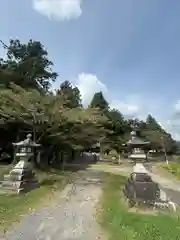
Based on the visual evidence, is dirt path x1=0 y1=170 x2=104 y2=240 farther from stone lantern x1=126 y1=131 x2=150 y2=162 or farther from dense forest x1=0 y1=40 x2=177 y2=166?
dense forest x1=0 y1=40 x2=177 y2=166

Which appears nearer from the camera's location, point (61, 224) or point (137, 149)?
point (61, 224)

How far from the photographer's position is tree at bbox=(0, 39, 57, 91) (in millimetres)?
25656

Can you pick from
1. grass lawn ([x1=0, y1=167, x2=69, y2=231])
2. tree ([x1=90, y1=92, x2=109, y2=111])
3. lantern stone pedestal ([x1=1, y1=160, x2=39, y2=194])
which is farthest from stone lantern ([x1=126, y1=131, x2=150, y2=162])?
tree ([x1=90, y1=92, x2=109, y2=111])

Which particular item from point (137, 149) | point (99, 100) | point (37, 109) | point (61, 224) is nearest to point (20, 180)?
point (61, 224)

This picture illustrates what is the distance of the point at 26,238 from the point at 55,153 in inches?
1002

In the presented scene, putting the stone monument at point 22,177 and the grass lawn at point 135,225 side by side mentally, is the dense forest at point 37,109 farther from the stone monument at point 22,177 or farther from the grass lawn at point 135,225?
the grass lawn at point 135,225

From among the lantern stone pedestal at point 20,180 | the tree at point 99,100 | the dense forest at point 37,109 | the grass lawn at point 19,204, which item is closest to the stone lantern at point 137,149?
the grass lawn at point 19,204

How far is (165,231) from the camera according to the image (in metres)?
6.31

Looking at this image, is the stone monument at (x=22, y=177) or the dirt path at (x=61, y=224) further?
the stone monument at (x=22, y=177)

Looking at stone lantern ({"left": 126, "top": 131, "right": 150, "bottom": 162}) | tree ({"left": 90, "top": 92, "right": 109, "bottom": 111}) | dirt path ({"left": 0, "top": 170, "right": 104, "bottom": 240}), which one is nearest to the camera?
dirt path ({"left": 0, "top": 170, "right": 104, "bottom": 240})

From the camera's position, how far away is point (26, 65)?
2673 centimetres

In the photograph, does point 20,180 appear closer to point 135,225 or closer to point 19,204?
point 19,204

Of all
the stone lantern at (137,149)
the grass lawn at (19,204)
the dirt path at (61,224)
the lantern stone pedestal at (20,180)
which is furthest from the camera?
the lantern stone pedestal at (20,180)

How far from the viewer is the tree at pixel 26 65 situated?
1010 inches
